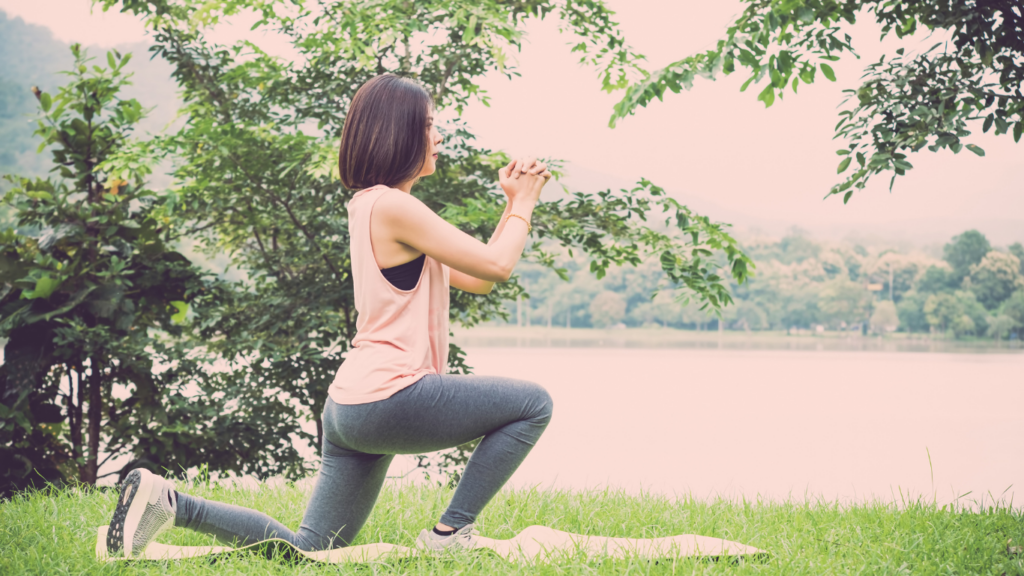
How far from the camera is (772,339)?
139ft

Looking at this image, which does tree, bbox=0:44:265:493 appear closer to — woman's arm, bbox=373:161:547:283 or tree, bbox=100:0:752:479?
tree, bbox=100:0:752:479

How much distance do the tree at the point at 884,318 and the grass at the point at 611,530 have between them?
44.1 metres

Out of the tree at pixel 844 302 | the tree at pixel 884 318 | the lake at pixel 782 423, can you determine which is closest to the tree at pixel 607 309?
the lake at pixel 782 423

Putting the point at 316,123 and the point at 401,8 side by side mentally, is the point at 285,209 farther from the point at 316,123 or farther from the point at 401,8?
the point at 401,8

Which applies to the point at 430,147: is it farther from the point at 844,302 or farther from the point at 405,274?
the point at 844,302

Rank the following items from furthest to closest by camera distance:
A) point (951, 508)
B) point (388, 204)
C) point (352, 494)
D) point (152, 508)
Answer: point (951, 508), point (352, 494), point (152, 508), point (388, 204)

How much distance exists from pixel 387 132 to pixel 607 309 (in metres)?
34.0

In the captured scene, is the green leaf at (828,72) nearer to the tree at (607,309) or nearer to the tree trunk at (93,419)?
the tree trunk at (93,419)

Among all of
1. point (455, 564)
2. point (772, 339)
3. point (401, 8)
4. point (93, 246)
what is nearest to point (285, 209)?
point (93, 246)

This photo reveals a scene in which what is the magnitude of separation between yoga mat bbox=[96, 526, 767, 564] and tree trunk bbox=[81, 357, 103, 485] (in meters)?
1.89

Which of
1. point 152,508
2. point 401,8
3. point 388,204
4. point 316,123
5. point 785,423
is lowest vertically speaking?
point 785,423

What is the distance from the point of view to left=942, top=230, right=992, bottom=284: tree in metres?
38.9

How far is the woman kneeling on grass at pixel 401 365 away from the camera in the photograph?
1540 mm

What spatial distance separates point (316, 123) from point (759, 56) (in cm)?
228
